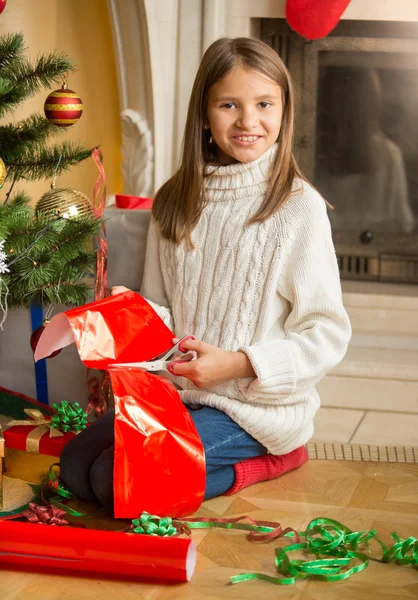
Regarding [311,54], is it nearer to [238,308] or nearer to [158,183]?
[158,183]

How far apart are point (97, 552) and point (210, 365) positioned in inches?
14.4

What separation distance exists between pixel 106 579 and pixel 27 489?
1.17 ft

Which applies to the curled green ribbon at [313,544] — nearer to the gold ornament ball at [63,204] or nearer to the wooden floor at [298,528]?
the wooden floor at [298,528]

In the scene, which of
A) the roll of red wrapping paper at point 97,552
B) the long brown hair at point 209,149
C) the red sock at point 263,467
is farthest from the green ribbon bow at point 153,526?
the long brown hair at point 209,149

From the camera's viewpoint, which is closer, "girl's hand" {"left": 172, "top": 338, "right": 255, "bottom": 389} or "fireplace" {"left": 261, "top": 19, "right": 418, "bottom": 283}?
"girl's hand" {"left": 172, "top": 338, "right": 255, "bottom": 389}

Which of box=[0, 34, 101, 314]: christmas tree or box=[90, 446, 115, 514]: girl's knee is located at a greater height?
box=[0, 34, 101, 314]: christmas tree

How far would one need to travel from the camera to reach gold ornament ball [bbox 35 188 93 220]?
161cm

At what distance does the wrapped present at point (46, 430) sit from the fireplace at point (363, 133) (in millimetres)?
1287

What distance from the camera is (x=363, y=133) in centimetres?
251

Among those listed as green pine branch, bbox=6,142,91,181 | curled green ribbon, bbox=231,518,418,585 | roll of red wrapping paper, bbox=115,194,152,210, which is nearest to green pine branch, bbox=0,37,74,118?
green pine branch, bbox=6,142,91,181

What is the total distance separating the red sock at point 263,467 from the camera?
4.82ft

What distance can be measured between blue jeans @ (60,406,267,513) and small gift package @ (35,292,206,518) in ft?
0.23

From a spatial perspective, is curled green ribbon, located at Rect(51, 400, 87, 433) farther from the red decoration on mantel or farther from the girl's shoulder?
the red decoration on mantel

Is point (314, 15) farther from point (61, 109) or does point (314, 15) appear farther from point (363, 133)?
point (61, 109)
